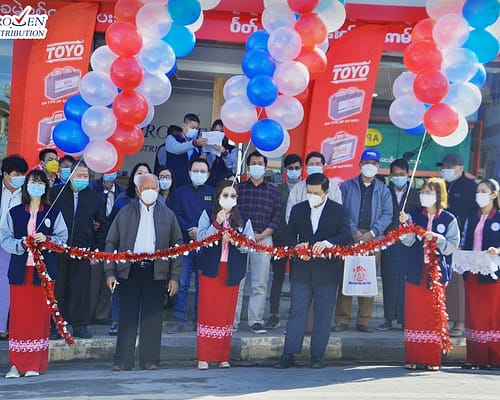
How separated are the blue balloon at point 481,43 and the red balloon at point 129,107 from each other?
3.18 m

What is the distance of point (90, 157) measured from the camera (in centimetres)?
786

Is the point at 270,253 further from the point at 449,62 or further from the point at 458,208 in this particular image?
the point at 449,62

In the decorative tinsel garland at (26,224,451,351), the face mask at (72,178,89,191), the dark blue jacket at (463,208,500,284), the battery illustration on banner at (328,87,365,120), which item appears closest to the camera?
the decorative tinsel garland at (26,224,451,351)

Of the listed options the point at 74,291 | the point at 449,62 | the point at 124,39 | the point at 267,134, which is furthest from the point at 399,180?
the point at 74,291

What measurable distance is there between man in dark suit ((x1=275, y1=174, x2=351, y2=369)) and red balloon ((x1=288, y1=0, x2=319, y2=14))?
1.63 meters

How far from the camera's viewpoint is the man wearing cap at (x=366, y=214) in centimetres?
884

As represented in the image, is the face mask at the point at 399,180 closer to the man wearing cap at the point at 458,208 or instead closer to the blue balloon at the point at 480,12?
the man wearing cap at the point at 458,208


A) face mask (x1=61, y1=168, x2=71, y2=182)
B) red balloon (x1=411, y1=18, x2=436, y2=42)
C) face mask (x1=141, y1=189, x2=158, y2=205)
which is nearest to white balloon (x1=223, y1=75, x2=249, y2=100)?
face mask (x1=141, y1=189, x2=158, y2=205)

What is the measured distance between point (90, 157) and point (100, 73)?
0.83 meters

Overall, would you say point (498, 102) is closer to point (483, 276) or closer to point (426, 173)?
point (426, 173)

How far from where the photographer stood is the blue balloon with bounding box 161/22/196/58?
27.0 ft

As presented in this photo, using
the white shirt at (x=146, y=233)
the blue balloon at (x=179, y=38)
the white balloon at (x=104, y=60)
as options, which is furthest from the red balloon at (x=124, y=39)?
the white shirt at (x=146, y=233)

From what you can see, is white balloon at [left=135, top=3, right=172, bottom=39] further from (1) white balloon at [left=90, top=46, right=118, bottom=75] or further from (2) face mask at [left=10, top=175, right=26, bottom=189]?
(2) face mask at [left=10, top=175, right=26, bottom=189]

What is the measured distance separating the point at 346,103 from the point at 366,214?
2308mm
